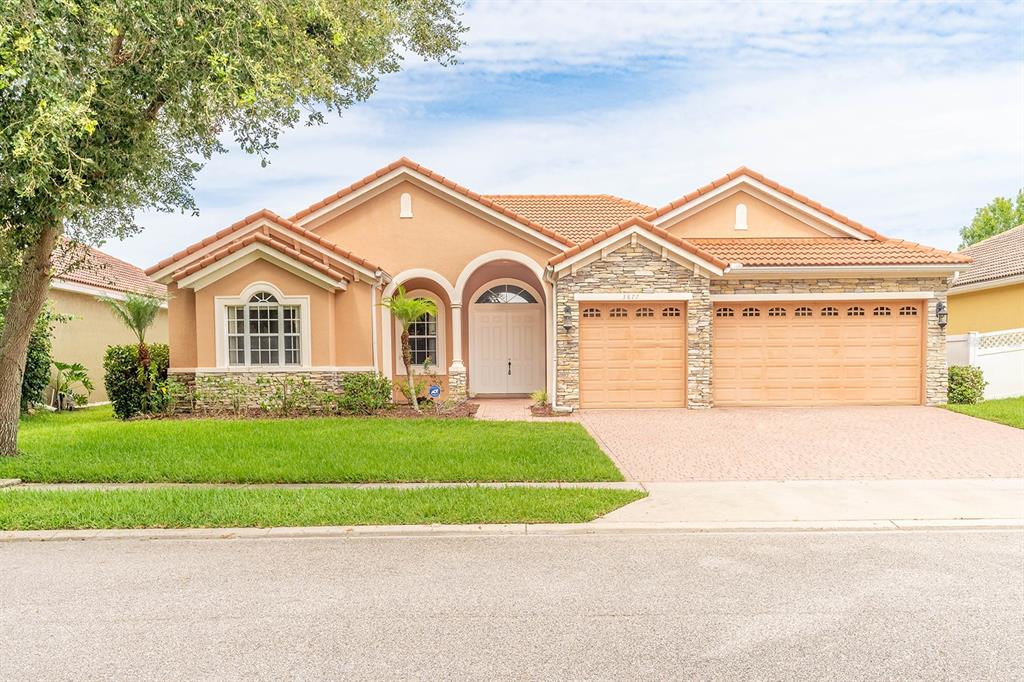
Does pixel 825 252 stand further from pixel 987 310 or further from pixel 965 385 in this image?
pixel 987 310

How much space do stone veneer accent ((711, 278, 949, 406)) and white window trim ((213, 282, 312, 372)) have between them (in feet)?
34.4

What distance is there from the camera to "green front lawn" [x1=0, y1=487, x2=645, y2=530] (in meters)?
6.70

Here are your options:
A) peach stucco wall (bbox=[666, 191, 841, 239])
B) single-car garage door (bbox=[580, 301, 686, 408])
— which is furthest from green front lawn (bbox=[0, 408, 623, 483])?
peach stucco wall (bbox=[666, 191, 841, 239])

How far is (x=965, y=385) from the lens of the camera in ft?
51.5

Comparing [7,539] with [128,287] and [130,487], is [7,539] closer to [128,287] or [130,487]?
[130,487]

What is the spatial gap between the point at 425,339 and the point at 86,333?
1074 cm

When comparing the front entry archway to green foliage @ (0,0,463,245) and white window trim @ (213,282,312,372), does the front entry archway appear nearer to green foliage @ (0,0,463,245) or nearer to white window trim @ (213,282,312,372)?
white window trim @ (213,282,312,372)

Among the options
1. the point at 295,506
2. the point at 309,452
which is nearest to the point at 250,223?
the point at 309,452

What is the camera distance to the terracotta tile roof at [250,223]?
15.0 m

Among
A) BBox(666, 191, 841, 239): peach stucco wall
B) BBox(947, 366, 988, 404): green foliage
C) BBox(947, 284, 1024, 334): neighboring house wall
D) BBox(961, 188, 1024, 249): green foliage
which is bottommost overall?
BBox(947, 366, 988, 404): green foliage

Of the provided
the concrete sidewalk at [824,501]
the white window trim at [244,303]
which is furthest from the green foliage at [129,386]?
the concrete sidewalk at [824,501]

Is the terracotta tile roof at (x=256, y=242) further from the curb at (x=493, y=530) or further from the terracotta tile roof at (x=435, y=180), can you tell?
the curb at (x=493, y=530)

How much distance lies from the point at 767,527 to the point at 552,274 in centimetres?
907

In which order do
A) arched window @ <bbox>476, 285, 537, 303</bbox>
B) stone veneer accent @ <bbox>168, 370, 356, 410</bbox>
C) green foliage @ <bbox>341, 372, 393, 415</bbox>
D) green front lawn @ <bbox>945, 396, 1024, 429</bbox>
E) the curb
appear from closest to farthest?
the curb
green front lawn @ <bbox>945, 396, 1024, 429</bbox>
green foliage @ <bbox>341, 372, 393, 415</bbox>
stone veneer accent @ <bbox>168, 370, 356, 410</bbox>
arched window @ <bbox>476, 285, 537, 303</bbox>
